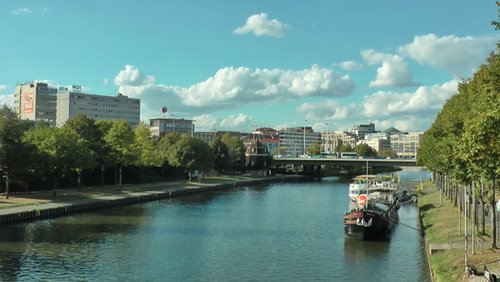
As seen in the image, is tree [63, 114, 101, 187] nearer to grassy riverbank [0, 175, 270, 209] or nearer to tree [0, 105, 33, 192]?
grassy riverbank [0, 175, 270, 209]

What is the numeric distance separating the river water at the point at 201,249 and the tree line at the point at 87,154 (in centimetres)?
1389

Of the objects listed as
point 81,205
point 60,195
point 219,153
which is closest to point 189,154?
point 219,153

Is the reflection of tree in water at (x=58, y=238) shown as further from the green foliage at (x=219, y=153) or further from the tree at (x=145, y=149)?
the green foliage at (x=219, y=153)

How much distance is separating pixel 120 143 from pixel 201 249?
6543 cm

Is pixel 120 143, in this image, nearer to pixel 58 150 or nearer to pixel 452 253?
pixel 58 150

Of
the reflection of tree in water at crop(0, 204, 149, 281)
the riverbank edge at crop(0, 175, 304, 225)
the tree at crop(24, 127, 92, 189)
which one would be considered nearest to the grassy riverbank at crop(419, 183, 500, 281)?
the reflection of tree in water at crop(0, 204, 149, 281)

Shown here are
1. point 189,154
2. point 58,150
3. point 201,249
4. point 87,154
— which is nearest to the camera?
point 201,249

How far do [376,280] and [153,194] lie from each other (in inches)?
2733

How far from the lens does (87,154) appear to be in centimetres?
9638

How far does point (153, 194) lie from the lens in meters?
104

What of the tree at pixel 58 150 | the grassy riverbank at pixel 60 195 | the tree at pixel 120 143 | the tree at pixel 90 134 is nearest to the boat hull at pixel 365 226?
the grassy riverbank at pixel 60 195

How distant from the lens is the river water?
4172cm

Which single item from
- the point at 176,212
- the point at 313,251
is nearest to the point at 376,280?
the point at 313,251

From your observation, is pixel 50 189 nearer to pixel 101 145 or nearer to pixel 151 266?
pixel 101 145
